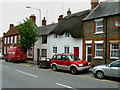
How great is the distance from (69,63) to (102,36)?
5.44m

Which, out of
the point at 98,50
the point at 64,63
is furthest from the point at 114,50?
the point at 64,63

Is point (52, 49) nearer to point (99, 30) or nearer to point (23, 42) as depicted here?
point (23, 42)

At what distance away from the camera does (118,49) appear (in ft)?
46.0

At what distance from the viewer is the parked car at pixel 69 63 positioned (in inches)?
485

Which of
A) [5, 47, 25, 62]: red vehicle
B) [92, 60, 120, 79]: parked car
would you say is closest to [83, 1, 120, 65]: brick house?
[92, 60, 120, 79]: parked car

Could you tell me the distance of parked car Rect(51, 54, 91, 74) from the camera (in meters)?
12.3

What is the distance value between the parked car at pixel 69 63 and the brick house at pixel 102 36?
10.8ft

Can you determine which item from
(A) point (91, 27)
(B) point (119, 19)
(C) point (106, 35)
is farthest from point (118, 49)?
(A) point (91, 27)

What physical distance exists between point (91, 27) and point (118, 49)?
4.34 meters

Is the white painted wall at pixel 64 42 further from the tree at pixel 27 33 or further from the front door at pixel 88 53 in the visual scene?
the tree at pixel 27 33

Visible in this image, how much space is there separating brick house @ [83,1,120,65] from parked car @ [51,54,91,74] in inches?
129

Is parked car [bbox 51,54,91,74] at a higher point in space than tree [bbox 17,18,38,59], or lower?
lower

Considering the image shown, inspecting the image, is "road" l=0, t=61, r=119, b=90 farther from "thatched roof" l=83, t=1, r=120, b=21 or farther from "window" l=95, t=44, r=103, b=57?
"thatched roof" l=83, t=1, r=120, b=21

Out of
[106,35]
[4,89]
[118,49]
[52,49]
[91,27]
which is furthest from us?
[52,49]
